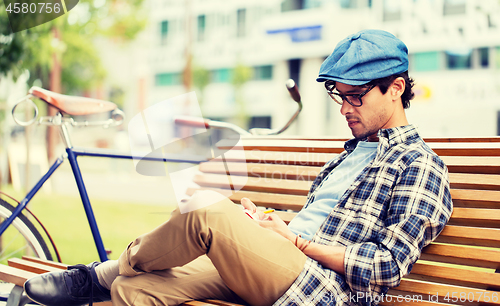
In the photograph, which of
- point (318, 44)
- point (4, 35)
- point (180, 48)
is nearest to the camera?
point (4, 35)

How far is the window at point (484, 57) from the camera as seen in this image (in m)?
20.8

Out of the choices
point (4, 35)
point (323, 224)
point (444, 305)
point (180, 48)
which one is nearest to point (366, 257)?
point (323, 224)

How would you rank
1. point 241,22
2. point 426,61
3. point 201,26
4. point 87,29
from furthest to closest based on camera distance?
point 201,26 → point 241,22 → point 426,61 → point 87,29

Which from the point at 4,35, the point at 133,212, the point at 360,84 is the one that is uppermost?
the point at 4,35

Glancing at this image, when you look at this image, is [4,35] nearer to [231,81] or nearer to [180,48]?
[231,81]

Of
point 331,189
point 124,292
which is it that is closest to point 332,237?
point 331,189

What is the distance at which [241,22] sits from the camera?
28906 mm

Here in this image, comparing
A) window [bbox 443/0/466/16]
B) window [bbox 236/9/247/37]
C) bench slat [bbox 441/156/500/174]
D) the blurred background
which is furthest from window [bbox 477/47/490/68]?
bench slat [bbox 441/156/500/174]

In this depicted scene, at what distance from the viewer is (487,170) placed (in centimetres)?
196

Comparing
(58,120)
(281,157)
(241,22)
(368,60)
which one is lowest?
(281,157)

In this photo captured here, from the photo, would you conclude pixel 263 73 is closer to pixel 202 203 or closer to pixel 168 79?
pixel 168 79

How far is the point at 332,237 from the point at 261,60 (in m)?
26.0

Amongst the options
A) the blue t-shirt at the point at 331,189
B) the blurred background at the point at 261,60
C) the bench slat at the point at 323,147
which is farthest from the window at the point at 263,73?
the blue t-shirt at the point at 331,189

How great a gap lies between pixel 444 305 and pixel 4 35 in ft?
14.2
